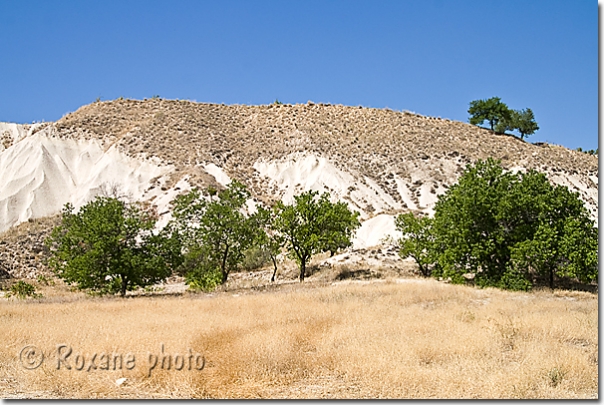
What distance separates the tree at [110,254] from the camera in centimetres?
2606

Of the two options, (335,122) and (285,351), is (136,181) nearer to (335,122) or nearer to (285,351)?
(335,122)

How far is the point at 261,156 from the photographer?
2591 inches

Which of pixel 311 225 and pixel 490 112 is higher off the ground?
pixel 490 112

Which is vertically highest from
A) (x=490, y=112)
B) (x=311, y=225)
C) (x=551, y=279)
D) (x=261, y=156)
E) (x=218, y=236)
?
(x=490, y=112)

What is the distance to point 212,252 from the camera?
3117 centimetres

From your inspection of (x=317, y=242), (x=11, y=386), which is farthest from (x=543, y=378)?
(x=317, y=242)

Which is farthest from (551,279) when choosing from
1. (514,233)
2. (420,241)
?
(420,241)

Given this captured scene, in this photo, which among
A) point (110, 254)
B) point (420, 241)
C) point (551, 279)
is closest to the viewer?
point (551, 279)

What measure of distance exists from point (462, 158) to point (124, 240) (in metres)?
48.6

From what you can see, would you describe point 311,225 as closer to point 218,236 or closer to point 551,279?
point 218,236

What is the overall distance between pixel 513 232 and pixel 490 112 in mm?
57627

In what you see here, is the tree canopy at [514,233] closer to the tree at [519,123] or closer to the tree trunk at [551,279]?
the tree trunk at [551,279]

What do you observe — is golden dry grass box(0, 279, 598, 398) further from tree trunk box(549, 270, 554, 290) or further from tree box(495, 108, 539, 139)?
Result: tree box(495, 108, 539, 139)

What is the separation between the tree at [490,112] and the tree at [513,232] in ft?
178
